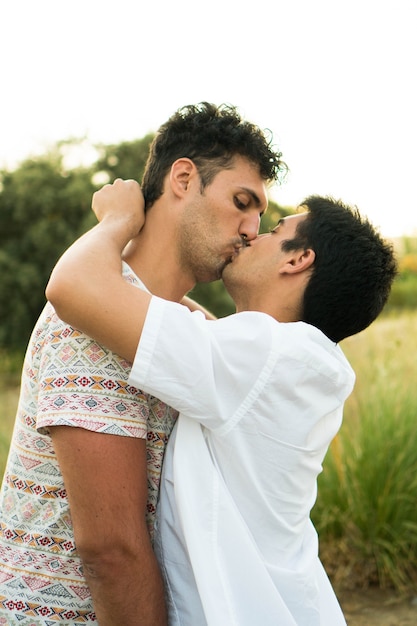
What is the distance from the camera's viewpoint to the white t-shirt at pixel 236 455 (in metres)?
2.03

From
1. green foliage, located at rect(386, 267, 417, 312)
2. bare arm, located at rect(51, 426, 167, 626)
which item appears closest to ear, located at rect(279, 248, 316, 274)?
bare arm, located at rect(51, 426, 167, 626)

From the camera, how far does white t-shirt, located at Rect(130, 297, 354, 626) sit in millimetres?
2031

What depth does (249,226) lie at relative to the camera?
8.66ft

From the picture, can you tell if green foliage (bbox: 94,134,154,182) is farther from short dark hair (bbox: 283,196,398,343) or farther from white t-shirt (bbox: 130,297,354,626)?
white t-shirt (bbox: 130,297,354,626)

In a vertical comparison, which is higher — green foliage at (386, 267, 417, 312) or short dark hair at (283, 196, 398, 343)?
short dark hair at (283, 196, 398, 343)

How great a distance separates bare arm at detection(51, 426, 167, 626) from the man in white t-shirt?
5.4 inches

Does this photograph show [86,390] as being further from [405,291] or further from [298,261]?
[405,291]

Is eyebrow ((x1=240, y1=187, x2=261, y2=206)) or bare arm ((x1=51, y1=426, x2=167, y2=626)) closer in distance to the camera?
bare arm ((x1=51, y1=426, x2=167, y2=626))

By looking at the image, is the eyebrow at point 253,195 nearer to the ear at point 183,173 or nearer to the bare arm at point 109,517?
the ear at point 183,173

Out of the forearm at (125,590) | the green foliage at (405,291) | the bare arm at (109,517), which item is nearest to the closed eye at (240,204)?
the bare arm at (109,517)

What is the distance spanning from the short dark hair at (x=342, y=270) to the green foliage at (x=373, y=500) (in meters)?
2.42

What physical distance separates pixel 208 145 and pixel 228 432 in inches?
43.2

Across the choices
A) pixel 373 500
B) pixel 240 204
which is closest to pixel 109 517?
pixel 240 204

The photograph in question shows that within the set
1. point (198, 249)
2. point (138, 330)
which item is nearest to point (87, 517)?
point (138, 330)
